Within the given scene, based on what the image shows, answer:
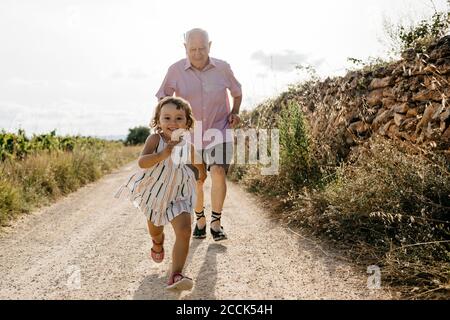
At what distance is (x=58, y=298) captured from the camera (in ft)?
10.8

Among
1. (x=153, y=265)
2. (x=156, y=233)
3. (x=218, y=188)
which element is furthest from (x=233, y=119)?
(x=153, y=265)

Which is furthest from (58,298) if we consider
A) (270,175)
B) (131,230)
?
(270,175)

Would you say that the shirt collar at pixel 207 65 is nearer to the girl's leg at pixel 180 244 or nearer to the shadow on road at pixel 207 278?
the shadow on road at pixel 207 278

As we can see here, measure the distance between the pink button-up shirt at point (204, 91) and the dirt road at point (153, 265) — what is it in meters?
1.22

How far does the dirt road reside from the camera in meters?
3.39

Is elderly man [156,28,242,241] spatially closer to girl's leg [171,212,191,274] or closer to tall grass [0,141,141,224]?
girl's leg [171,212,191,274]

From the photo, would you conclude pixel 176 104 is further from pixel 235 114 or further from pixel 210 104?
pixel 235 114

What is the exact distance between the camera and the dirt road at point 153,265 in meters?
3.39

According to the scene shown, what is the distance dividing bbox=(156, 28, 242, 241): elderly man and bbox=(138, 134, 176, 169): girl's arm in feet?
4.34

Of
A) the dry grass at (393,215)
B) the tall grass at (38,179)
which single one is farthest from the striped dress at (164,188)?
the tall grass at (38,179)
